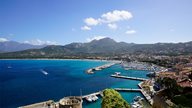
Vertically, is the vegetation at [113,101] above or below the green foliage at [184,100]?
below

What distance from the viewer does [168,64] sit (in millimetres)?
86812

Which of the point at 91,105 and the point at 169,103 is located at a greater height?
the point at 169,103

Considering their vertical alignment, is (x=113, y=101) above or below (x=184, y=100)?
below

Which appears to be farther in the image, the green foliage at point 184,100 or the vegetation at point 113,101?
the vegetation at point 113,101

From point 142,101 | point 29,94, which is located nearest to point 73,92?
point 29,94

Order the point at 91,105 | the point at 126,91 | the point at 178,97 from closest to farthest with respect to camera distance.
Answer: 1. the point at 178,97
2. the point at 91,105
3. the point at 126,91

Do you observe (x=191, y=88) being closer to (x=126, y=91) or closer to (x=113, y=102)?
(x=113, y=102)

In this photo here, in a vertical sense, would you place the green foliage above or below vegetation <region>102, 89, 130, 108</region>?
above

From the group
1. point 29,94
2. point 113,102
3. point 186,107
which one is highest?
point 186,107

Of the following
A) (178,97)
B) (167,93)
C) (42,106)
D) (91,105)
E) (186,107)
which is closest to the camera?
(186,107)

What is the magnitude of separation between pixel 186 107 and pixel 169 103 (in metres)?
1.15

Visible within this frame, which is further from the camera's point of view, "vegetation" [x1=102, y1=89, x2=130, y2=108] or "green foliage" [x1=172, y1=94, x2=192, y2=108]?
"vegetation" [x1=102, y1=89, x2=130, y2=108]

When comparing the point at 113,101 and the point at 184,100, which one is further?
the point at 113,101

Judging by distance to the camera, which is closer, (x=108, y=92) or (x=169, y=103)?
(x=169, y=103)
